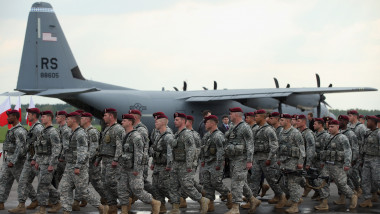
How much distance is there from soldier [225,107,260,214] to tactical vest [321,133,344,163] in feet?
6.60

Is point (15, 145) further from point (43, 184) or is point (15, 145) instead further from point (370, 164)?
point (370, 164)

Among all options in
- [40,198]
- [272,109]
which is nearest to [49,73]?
[272,109]

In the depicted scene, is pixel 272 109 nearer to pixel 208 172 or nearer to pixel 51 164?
pixel 208 172

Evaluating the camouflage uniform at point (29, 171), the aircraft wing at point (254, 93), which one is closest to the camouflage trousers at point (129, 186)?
the camouflage uniform at point (29, 171)

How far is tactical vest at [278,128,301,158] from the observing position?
11719 mm

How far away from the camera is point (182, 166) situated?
1072cm

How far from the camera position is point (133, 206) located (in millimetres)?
12156

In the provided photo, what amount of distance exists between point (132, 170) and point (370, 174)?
5.70 m

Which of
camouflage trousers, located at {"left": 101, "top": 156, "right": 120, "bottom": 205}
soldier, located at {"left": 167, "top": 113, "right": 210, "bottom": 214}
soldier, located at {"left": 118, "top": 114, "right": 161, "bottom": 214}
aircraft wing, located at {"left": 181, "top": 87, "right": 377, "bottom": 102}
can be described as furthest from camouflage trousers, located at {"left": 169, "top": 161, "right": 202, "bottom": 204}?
aircraft wing, located at {"left": 181, "top": 87, "right": 377, "bottom": 102}

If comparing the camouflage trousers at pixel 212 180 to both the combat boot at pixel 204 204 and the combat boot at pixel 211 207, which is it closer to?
the combat boot at pixel 211 207

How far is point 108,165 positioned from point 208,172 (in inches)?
84.2

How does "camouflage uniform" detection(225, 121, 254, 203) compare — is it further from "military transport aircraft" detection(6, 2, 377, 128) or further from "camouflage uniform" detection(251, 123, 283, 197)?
"military transport aircraft" detection(6, 2, 377, 128)

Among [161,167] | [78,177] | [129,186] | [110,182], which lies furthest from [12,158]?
[161,167]

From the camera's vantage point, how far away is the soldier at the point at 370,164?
39.9ft
